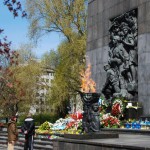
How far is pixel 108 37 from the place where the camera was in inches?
805

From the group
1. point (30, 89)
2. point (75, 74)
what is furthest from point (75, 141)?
point (30, 89)

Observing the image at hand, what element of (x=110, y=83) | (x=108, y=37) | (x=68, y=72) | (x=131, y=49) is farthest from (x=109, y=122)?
(x=68, y=72)

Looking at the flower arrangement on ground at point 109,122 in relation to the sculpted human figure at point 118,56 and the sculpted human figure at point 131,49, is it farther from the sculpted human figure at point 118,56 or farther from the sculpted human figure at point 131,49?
the sculpted human figure at point 118,56

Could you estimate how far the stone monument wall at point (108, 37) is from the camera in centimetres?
1703

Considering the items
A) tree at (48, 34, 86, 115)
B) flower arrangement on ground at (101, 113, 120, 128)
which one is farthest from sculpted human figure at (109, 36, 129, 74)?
tree at (48, 34, 86, 115)

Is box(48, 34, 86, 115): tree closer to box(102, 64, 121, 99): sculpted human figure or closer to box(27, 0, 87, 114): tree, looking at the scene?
box(27, 0, 87, 114): tree

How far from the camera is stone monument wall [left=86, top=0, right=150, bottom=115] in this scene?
17.0 metres

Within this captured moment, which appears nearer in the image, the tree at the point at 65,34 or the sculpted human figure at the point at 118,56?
the sculpted human figure at the point at 118,56

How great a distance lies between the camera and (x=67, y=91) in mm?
34344

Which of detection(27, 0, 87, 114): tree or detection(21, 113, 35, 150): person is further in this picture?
detection(27, 0, 87, 114): tree

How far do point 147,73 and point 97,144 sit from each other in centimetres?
727

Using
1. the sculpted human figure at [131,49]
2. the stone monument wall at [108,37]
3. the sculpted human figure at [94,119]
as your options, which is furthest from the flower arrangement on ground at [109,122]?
the sculpted human figure at [94,119]

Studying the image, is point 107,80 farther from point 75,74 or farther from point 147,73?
point 75,74

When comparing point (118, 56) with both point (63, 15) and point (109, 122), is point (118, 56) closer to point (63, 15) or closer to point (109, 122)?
point (109, 122)
